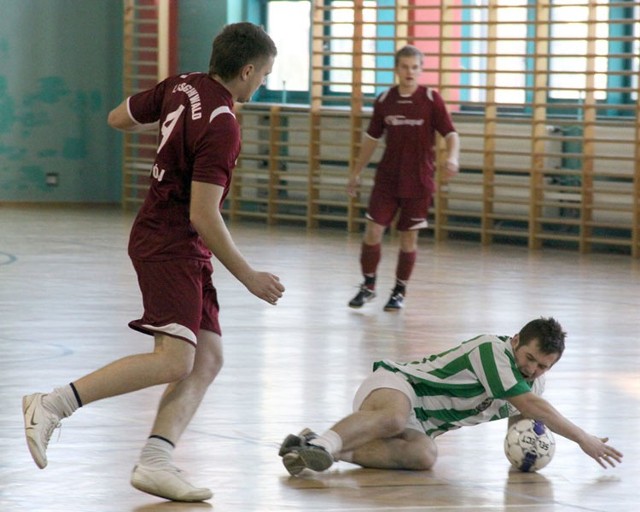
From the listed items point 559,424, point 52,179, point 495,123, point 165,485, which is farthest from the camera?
point 52,179

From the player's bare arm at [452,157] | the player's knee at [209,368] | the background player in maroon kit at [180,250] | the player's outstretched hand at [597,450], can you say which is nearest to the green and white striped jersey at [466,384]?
the player's outstretched hand at [597,450]

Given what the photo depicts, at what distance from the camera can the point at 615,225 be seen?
1295cm

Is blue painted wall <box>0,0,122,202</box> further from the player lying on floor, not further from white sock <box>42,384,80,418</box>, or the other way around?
white sock <box>42,384,80,418</box>

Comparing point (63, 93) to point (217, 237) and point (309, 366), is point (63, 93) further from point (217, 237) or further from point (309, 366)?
point (217, 237)

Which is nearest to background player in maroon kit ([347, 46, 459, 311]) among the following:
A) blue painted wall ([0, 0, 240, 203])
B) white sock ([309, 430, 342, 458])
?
white sock ([309, 430, 342, 458])

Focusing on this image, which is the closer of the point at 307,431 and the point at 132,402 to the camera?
the point at 307,431

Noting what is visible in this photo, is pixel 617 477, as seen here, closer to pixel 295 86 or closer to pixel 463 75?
pixel 463 75

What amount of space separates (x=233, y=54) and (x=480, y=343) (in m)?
1.24

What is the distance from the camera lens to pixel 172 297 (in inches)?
161

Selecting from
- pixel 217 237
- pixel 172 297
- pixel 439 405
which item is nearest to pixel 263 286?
pixel 217 237

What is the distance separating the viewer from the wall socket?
18.3 m

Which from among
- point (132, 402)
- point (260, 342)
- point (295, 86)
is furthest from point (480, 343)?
point (295, 86)

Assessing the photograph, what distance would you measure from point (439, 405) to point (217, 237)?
1.12 meters

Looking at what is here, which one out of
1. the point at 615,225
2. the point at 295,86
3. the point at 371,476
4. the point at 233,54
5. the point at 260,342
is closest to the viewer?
the point at 233,54
